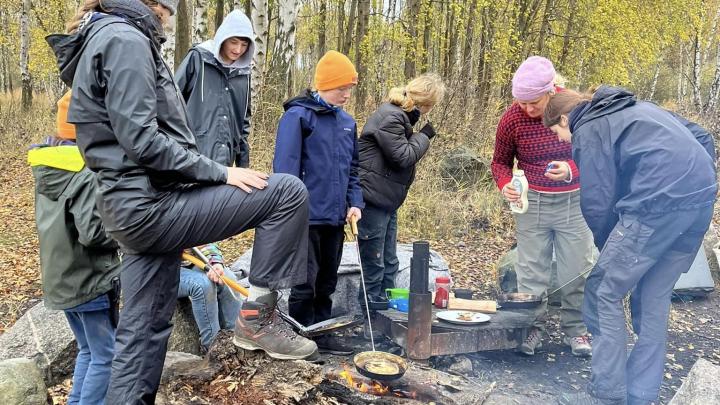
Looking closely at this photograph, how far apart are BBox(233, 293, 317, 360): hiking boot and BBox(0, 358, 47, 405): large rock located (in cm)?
128

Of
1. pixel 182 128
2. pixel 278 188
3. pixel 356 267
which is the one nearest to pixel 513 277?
pixel 356 267

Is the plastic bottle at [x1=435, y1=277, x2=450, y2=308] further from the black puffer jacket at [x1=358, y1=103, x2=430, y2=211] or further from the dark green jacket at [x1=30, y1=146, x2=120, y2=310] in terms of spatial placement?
the dark green jacket at [x1=30, y1=146, x2=120, y2=310]

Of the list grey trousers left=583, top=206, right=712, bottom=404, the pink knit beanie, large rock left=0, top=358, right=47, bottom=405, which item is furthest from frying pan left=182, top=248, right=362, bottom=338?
the pink knit beanie

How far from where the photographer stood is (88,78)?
2125mm

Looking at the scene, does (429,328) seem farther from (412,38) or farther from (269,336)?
(412,38)

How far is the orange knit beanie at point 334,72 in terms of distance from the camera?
3758 millimetres

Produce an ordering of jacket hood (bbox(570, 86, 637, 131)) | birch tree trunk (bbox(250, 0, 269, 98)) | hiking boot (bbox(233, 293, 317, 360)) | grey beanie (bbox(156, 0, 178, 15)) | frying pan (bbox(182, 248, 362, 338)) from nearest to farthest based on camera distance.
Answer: grey beanie (bbox(156, 0, 178, 15)) → hiking boot (bbox(233, 293, 317, 360)) → jacket hood (bbox(570, 86, 637, 131)) → frying pan (bbox(182, 248, 362, 338)) → birch tree trunk (bbox(250, 0, 269, 98))

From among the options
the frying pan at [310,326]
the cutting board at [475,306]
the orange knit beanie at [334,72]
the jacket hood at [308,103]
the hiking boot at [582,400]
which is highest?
the orange knit beanie at [334,72]

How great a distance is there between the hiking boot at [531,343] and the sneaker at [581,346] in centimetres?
27

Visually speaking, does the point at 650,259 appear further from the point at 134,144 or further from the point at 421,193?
the point at 421,193

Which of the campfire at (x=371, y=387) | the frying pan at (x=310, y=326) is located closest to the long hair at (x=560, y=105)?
Result: the frying pan at (x=310, y=326)

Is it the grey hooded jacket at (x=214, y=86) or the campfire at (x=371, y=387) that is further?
the grey hooded jacket at (x=214, y=86)

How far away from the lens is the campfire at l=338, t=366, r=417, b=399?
298 cm

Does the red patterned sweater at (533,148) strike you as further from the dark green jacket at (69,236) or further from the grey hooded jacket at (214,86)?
the dark green jacket at (69,236)
